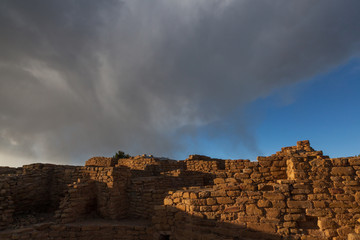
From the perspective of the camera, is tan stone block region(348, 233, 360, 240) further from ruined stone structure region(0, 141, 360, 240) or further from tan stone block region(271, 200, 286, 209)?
tan stone block region(271, 200, 286, 209)

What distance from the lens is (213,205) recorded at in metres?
6.05

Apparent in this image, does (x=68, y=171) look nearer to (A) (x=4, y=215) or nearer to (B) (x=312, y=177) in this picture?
(A) (x=4, y=215)

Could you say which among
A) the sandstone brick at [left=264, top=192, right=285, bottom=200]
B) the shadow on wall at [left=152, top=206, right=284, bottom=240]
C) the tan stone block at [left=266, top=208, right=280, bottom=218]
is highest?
the sandstone brick at [left=264, top=192, right=285, bottom=200]

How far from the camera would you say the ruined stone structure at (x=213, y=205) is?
5219mm

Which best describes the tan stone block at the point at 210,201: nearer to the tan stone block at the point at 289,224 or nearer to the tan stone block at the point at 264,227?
the tan stone block at the point at 264,227

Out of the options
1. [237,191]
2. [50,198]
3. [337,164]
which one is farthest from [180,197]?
[50,198]

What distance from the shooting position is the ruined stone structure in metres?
5.22

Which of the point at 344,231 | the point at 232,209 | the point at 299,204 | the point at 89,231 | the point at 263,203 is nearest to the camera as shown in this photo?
the point at 344,231

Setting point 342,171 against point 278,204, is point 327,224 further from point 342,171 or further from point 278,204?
point 342,171

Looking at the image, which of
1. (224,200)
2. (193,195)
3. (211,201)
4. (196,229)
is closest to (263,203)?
(224,200)

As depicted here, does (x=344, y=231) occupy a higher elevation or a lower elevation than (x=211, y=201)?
lower

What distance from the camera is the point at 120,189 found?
1057 cm

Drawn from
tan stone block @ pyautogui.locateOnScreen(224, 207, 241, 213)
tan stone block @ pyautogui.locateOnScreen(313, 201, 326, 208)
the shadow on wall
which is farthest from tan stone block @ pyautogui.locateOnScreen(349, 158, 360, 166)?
tan stone block @ pyautogui.locateOnScreen(224, 207, 241, 213)

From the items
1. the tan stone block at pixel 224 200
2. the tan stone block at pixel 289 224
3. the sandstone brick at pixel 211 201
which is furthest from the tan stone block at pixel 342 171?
the sandstone brick at pixel 211 201
